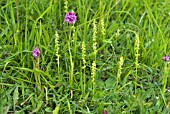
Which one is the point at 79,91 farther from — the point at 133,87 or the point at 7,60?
the point at 7,60

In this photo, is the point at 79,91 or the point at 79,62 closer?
the point at 79,91

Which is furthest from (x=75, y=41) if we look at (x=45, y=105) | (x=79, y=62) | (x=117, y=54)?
(x=45, y=105)

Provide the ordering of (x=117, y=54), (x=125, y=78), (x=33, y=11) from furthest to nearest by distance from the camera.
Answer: (x=33, y=11), (x=117, y=54), (x=125, y=78)

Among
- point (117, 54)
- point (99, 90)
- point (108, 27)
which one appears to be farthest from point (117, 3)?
point (99, 90)

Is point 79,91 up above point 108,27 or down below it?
below

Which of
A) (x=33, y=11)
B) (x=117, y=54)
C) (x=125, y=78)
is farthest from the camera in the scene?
(x=33, y=11)

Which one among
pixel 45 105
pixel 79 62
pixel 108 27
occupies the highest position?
pixel 108 27
